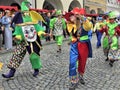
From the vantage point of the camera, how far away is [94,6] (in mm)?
40938

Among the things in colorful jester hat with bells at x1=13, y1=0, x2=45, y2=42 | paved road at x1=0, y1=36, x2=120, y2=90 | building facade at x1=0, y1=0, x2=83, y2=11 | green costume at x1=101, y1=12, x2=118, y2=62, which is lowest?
paved road at x1=0, y1=36, x2=120, y2=90

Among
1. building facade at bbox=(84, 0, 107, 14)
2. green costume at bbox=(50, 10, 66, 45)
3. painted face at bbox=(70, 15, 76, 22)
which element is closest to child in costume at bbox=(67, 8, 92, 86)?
painted face at bbox=(70, 15, 76, 22)

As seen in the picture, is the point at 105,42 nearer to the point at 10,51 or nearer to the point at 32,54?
the point at 32,54

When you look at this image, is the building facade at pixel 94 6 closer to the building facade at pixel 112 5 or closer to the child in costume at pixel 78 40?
the building facade at pixel 112 5

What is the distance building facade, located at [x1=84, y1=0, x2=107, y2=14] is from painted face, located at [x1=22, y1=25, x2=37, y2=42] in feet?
97.6

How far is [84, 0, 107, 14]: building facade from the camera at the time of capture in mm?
38094

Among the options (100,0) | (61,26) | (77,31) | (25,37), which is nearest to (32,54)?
(25,37)

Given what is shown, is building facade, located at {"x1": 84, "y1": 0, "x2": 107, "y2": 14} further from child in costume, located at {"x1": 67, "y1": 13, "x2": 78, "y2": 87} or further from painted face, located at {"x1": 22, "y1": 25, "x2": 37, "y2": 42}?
child in costume, located at {"x1": 67, "y1": 13, "x2": 78, "y2": 87}

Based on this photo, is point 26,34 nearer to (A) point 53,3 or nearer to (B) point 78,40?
(B) point 78,40

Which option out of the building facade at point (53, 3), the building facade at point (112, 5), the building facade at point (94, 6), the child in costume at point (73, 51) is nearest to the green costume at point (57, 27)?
the child in costume at point (73, 51)

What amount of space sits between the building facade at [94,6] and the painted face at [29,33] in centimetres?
2976

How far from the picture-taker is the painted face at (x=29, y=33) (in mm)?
7551

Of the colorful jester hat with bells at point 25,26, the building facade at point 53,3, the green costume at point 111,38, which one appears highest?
the building facade at point 53,3

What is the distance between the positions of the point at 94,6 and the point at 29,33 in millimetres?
34007
